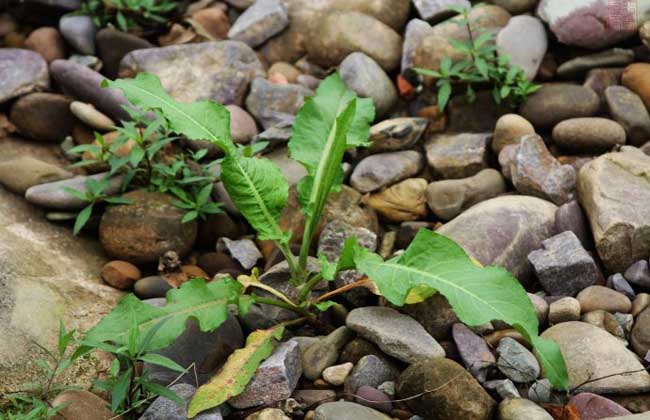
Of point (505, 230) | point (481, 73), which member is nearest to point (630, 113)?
point (481, 73)

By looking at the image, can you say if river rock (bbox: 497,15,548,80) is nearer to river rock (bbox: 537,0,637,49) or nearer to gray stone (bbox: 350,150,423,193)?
river rock (bbox: 537,0,637,49)

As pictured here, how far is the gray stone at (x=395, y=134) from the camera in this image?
13.4 ft

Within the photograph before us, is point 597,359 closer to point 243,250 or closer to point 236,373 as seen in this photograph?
point 236,373

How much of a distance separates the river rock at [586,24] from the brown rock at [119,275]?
297 cm

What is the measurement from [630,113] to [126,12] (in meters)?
3.50

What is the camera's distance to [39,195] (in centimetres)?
379

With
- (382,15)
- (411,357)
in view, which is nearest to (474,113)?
(382,15)

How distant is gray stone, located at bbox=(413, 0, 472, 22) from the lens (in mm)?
4773

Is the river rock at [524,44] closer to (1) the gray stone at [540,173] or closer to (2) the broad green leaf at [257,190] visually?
(1) the gray stone at [540,173]

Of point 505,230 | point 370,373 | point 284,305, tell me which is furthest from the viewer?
point 505,230

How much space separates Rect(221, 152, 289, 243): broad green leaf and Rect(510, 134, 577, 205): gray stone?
4.28 feet

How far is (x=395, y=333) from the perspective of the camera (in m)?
2.87

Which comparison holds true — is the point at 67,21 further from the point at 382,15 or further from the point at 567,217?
the point at 567,217

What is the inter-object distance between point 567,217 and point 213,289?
5.84 feet
